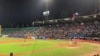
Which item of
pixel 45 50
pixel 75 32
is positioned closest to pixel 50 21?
pixel 75 32

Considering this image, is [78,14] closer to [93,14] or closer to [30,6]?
[93,14]

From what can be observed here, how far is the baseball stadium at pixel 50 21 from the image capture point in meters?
44.0

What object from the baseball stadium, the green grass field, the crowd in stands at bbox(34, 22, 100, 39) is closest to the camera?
the green grass field

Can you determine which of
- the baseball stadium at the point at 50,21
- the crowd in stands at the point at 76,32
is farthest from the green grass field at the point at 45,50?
the crowd in stands at the point at 76,32

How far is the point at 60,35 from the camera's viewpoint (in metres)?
50.1

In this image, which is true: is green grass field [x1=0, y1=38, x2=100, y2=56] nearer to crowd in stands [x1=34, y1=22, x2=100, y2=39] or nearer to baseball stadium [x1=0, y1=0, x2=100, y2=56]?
baseball stadium [x1=0, y1=0, x2=100, y2=56]

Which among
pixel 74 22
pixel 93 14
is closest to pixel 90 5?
pixel 93 14

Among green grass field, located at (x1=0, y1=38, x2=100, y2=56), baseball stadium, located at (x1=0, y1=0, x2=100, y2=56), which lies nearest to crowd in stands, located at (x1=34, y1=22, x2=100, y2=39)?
baseball stadium, located at (x1=0, y1=0, x2=100, y2=56)

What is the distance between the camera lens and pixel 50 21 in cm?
5934

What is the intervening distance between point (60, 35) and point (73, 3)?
9613mm

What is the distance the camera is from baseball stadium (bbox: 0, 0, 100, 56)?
44.0 meters

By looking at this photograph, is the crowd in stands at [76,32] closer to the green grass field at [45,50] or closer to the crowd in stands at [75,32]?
the crowd in stands at [75,32]

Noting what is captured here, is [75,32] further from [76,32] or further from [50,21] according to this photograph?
[50,21]

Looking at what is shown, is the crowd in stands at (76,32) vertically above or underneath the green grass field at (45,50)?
above
